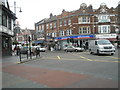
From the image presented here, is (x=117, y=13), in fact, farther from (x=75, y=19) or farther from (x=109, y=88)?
(x=109, y=88)

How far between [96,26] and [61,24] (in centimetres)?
1126

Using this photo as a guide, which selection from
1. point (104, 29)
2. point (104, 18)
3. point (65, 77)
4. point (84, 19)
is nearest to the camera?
point (65, 77)

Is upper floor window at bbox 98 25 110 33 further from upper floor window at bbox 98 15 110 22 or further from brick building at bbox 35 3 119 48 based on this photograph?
upper floor window at bbox 98 15 110 22

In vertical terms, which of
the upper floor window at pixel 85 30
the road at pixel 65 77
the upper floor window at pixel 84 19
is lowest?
the road at pixel 65 77

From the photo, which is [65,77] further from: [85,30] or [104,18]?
[104,18]

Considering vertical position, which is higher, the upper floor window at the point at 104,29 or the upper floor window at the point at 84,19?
the upper floor window at the point at 84,19

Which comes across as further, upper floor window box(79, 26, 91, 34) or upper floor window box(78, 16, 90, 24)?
upper floor window box(78, 16, 90, 24)

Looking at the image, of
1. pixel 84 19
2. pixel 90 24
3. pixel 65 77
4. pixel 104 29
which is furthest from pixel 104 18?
pixel 65 77

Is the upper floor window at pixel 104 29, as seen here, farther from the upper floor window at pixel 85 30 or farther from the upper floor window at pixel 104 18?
the upper floor window at pixel 85 30

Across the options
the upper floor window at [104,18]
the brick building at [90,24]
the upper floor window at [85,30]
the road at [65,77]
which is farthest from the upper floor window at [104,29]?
the road at [65,77]

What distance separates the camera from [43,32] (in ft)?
157

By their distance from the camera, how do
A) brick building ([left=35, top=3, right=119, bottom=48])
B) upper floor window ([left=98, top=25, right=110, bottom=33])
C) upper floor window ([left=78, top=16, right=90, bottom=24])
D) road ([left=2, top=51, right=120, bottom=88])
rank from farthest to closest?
1. upper floor window ([left=78, top=16, right=90, bottom=24])
2. upper floor window ([left=98, top=25, right=110, bottom=33])
3. brick building ([left=35, top=3, right=119, bottom=48])
4. road ([left=2, top=51, right=120, bottom=88])

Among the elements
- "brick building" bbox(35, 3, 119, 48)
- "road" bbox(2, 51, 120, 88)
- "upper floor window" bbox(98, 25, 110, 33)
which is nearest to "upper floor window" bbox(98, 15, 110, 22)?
"brick building" bbox(35, 3, 119, 48)

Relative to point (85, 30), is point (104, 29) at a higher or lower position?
higher
